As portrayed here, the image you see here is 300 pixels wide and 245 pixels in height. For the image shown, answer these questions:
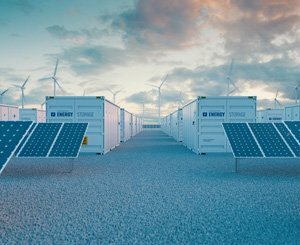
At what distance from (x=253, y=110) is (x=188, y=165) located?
8.81 meters

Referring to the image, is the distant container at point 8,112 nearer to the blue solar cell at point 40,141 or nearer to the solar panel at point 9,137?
the blue solar cell at point 40,141

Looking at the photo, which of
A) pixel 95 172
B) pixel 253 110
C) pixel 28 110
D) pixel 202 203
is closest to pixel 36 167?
pixel 95 172

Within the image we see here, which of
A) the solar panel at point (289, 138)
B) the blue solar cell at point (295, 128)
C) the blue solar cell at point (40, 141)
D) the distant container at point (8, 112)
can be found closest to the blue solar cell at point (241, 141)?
the solar panel at point (289, 138)

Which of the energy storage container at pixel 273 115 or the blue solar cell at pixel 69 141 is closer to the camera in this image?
the blue solar cell at pixel 69 141

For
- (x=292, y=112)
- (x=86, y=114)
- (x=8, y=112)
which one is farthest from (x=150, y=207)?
(x=292, y=112)

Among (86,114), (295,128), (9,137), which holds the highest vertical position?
(86,114)

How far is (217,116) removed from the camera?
23.0m

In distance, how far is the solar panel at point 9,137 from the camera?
7769 millimetres

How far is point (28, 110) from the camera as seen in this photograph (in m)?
46.2

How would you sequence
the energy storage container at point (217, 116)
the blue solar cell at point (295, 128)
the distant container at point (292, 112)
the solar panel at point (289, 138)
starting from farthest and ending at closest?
the distant container at point (292, 112) < the energy storage container at point (217, 116) < the blue solar cell at point (295, 128) < the solar panel at point (289, 138)

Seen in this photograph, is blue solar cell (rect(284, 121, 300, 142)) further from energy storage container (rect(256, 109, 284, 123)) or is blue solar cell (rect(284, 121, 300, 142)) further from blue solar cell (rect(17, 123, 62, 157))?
energy storage container (rect(256, 109, 284, 123))

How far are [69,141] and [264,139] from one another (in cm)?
873

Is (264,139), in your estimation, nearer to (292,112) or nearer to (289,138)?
(289,138)

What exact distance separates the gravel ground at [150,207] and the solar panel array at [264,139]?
3.19ft
